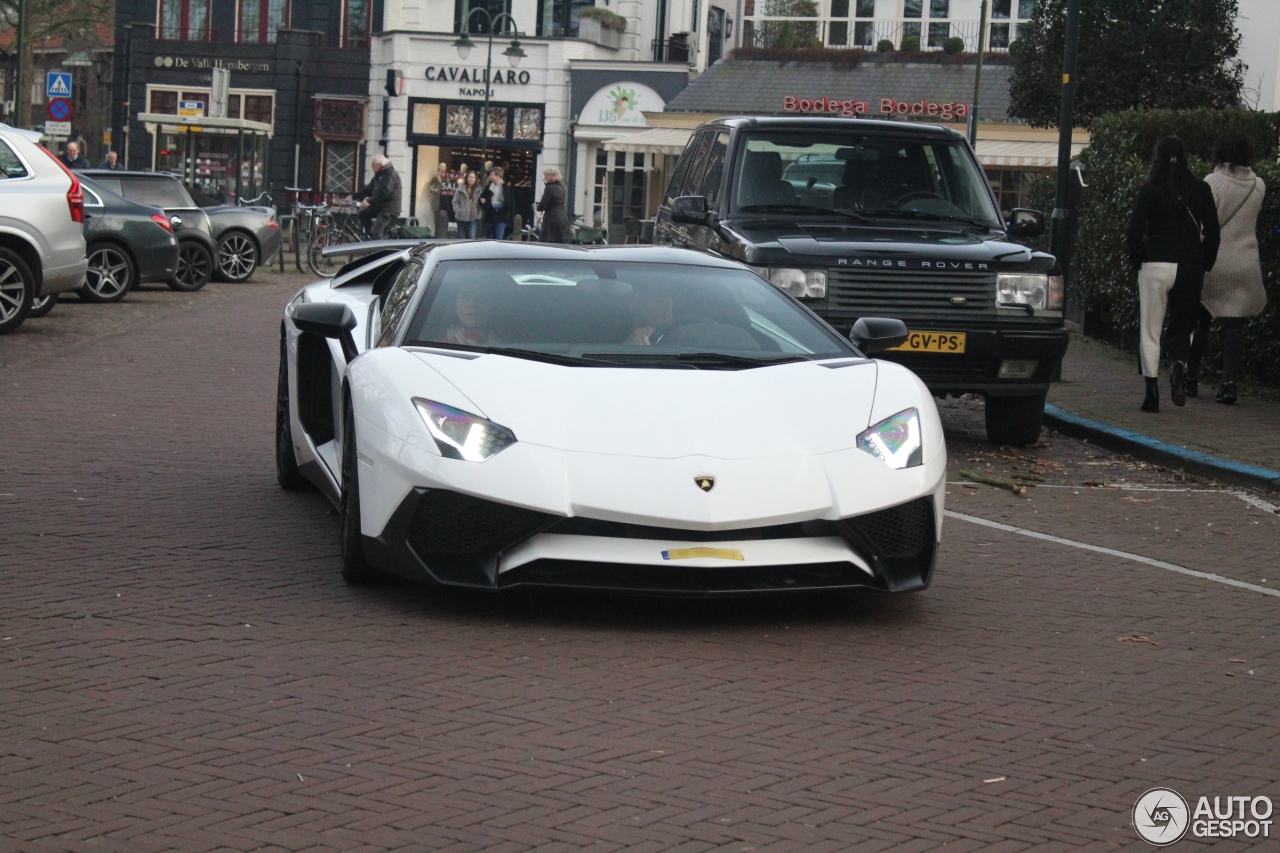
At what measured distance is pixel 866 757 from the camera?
456cm

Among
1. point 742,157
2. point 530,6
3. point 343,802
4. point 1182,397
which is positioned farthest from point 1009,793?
point 530,6

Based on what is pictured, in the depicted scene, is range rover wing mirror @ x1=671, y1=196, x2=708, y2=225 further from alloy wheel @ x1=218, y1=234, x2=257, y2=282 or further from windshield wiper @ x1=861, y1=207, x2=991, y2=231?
alloy wheel @ x1=218, y1=234, x2=257, y2=282

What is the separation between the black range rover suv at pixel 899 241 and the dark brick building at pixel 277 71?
46.1 m

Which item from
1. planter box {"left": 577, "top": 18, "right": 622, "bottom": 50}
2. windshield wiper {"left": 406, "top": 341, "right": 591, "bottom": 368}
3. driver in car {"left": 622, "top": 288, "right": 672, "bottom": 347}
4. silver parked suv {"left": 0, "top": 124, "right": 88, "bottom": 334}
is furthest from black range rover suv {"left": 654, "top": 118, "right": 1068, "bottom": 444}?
planter box {"left": 577, "top": 18, "right": 622, "bottom": 50}

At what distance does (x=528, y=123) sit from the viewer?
55.2 m

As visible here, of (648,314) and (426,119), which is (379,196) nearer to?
(648,314)

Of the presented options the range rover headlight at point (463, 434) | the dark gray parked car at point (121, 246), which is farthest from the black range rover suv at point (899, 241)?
the dark gray parked car at point (121, 246)

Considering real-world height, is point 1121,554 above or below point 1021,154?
below

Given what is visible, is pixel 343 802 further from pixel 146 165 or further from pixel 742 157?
pixel 146 165

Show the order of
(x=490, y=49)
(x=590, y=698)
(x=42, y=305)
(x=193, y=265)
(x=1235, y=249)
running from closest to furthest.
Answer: (x=590, y=698) → (x=1235, y=249) → (x=42, y=305) → (x=193, y=265) → (x=490, y=49)

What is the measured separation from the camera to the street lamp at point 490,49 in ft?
156

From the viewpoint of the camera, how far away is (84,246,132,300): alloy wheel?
67.5ft

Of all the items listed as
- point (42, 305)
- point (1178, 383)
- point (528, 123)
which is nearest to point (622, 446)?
point (1178, 383)

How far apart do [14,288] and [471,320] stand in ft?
34.3
